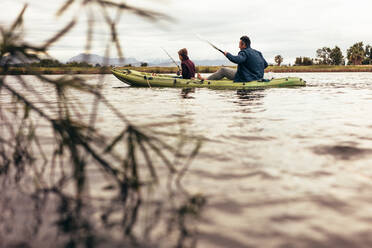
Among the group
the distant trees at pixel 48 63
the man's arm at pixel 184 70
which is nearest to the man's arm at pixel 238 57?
the man's arm at pixel 184 70

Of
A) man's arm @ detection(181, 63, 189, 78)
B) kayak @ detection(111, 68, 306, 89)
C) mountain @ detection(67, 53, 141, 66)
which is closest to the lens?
mountain @ detection(67, 53, 141, 66)

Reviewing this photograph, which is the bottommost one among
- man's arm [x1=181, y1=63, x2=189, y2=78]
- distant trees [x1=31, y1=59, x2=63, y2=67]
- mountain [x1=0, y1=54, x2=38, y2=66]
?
distant trees [x1=31, y1=59, x2=63, y2=67]

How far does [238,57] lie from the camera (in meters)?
12.5

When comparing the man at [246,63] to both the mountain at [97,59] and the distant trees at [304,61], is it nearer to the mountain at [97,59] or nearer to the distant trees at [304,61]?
the mountain at [97,59]

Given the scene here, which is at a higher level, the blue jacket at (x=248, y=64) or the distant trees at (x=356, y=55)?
the distant trees at (x=356, y=55)

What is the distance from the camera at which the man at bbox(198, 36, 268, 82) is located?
41.4ft

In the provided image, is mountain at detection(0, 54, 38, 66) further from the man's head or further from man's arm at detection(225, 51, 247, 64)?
the man's head

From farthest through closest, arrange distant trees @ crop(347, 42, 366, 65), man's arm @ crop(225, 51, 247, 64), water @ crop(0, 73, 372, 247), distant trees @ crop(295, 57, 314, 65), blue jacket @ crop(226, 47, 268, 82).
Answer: distant trees @ crop(347, 42, 366, 65) → distant trees @ crop(295, 57, 314, 65) → blue jacket @ crop(226, 47, 268, 82) → man's arm @ crop(225, 51, 247, 64) → water @ crop(0, 73, 372, 247)

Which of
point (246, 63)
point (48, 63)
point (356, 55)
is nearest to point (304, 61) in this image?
point (356, 55)

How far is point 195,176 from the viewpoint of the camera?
3.06 m

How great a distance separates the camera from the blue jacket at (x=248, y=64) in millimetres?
12555

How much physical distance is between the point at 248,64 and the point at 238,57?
705 mm

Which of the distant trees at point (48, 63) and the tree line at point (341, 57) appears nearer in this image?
the distant trees at point (48, 63)

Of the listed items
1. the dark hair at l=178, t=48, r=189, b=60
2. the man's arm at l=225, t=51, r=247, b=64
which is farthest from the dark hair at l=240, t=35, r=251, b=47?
the dark hair at l=178, t=48, r=189, b=60
